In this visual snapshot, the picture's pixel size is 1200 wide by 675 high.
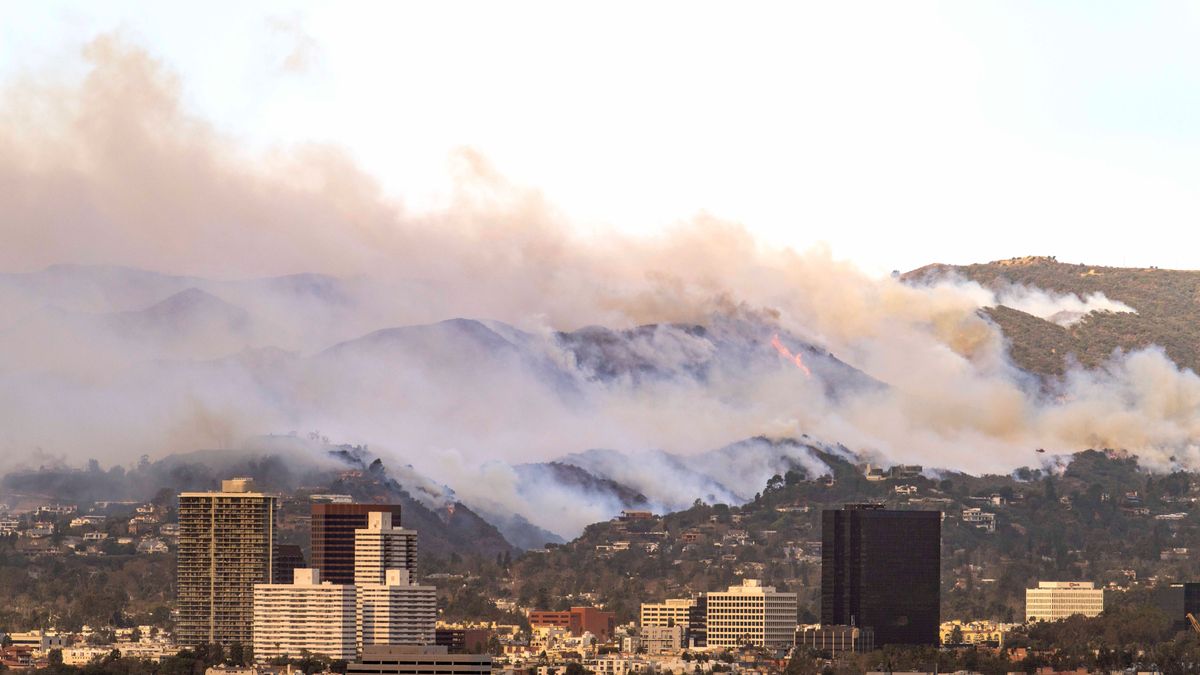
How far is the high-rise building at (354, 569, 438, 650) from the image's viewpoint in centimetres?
12631

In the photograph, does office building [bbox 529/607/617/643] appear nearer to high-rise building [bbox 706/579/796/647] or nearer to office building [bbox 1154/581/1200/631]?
high-rise building [bbox 706/579/796/647]

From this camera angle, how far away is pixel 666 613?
150250mm

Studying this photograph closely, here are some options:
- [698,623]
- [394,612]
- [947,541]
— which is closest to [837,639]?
[698,623]

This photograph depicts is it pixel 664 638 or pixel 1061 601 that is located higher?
pixel 1061 601

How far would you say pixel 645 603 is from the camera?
158 m

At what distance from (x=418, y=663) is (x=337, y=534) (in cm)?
4085

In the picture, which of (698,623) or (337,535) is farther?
(698,623)

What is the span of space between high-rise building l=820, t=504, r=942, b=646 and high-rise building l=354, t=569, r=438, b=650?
20.9 metres

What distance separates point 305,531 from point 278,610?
2597cm

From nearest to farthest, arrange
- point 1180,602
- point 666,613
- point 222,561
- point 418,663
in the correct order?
point 418,663, point 222,561, point 1180,602, point 666,613

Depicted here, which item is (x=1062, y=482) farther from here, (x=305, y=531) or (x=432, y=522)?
(x=305, y=531)

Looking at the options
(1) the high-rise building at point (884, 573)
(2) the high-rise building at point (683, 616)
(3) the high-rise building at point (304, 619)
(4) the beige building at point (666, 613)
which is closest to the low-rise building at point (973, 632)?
(1) the high-rise building at point (884, 573)

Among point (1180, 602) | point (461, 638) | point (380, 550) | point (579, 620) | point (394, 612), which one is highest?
point (380, 550)

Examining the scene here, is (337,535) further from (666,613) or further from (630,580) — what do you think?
(630,580)
